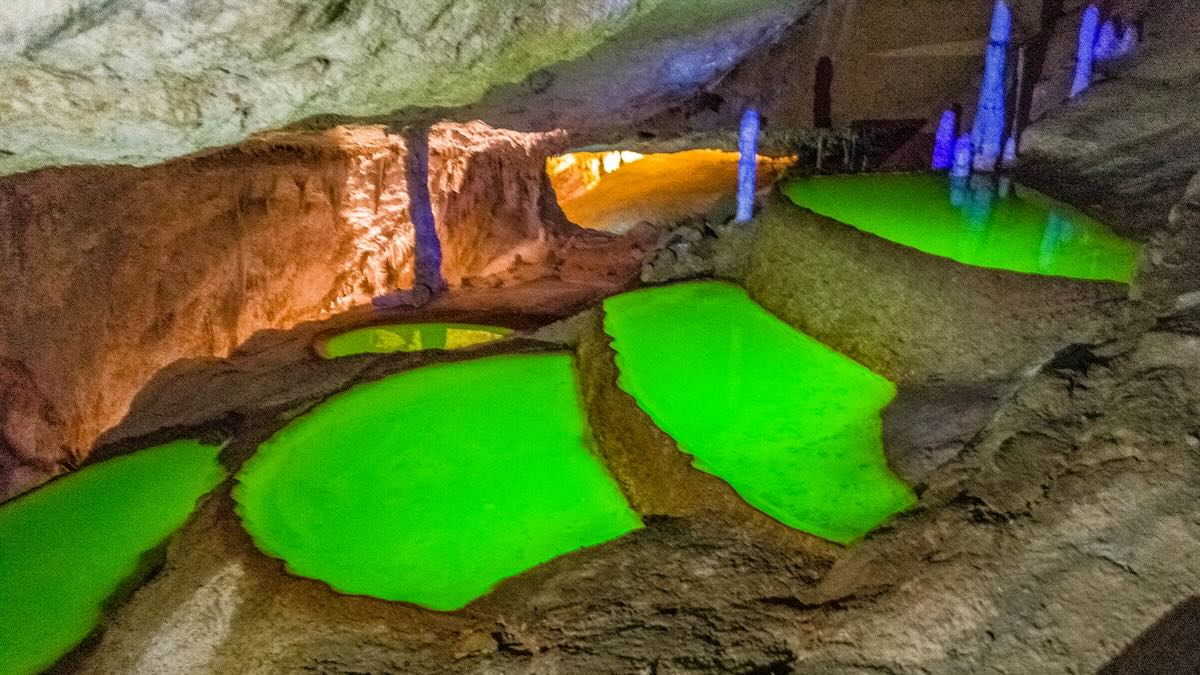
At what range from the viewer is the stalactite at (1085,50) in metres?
7.93

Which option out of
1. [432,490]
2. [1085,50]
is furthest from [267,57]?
[1085,50]

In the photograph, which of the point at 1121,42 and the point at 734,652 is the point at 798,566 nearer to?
the point at 734,652

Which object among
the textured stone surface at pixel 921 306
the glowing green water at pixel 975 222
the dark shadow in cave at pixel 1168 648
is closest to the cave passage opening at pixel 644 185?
the glowing green water at pixel 975 222

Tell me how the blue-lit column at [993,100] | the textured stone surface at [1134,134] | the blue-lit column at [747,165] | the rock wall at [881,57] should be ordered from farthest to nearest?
the rock wall at [881,57], the blue-lit column at [747,165], the blue-lit column at [993,100], the textured stone surface at [1134,134]

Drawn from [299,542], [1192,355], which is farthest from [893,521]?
[299,542]

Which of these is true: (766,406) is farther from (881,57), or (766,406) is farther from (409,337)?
(881,57)

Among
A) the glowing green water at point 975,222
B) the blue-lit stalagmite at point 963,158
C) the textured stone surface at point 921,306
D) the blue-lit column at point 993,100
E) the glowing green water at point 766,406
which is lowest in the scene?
the glowing green water at point 766,406

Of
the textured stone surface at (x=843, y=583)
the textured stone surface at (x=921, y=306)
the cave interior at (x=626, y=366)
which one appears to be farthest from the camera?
the textured stone surface at (x=921, y=306)

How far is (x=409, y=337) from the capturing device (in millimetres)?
9711

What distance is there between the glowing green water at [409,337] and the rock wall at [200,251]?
1530 mm

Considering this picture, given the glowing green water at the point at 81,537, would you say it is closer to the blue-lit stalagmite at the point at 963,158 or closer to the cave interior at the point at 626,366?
the cave interior at the point at 626,366

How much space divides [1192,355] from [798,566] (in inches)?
62.2

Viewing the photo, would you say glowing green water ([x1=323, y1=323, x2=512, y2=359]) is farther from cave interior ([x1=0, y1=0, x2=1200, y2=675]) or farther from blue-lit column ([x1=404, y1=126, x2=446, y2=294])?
blue-lit column ([x1=404, y1=126, x2=446, y2=294])

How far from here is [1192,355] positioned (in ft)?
9.51
